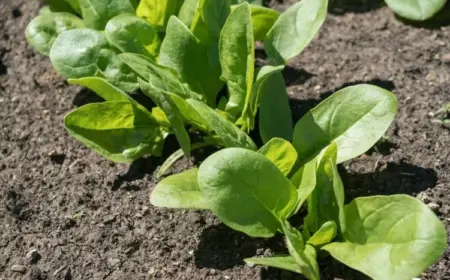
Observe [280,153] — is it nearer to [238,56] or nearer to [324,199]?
[324,199]

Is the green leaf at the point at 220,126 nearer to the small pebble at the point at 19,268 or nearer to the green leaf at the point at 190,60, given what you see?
the green leaf at the point at 190,60

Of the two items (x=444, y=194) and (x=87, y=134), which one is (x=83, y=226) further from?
(x=444, y=194)

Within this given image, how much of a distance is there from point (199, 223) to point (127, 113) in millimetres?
357

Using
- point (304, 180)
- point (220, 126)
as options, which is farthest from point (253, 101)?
point (304, 180)

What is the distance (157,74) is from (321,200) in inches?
20.4

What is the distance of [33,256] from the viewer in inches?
68.6

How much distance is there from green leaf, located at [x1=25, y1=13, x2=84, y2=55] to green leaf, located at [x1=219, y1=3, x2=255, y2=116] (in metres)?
0.56

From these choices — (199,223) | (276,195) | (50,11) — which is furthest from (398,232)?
(50,11)

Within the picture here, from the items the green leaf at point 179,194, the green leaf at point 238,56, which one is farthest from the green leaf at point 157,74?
the green leaf at point 179,194

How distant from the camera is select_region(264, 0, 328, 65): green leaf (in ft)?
6.00

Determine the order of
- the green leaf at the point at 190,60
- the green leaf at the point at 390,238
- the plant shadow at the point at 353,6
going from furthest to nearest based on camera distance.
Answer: the plant shadow at the point at 353,6 < the green leaf at the point at 190,60 < the green leaf at the point at 390,238

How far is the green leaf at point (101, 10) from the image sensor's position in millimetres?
Answer: 2061

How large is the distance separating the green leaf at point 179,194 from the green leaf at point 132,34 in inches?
17.5

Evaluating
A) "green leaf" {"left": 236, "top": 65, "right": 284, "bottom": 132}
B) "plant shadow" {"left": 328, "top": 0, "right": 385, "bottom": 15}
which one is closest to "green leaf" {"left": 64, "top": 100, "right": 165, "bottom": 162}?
"green leaf" {"left": 236, "top": 65, "right": 284, "bottom": 132}
